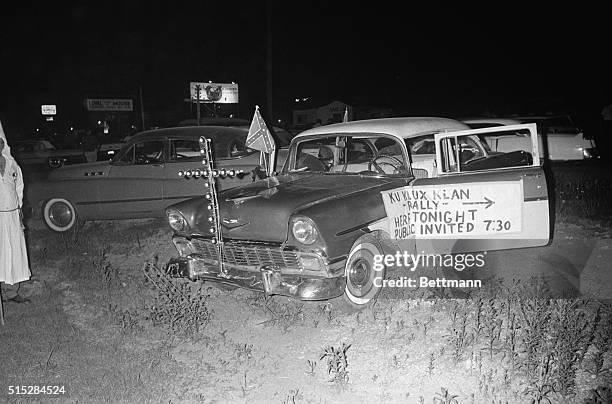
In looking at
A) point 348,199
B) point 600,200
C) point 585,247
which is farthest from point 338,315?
point 600,200

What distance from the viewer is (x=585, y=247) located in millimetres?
7070

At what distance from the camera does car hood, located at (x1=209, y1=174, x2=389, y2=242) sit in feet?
15.9

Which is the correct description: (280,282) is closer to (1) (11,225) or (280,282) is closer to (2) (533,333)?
(2) (533,333)

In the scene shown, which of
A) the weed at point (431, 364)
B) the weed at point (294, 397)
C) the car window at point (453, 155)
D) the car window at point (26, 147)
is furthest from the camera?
the car window at point (26, 147)

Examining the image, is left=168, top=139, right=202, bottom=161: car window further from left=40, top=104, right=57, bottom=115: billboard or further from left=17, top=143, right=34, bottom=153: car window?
left=40, top=104, right=57, bottom=115: billboard

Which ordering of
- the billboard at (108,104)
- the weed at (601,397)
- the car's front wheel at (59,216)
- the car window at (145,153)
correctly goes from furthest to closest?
the billboard at (108,104) < the car's front wheel at (59,216) < the car window at (145,153) < the weed at (601,397)

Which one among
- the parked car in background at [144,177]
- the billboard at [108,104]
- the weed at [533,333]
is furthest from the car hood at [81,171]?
the billboard at [108,104]

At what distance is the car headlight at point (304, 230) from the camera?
4621 mm

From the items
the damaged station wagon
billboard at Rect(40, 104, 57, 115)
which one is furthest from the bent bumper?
billboard at Rect(40, 104, 57, 115)

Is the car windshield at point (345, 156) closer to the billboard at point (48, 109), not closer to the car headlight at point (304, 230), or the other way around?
the car headlight at point (304, 230)

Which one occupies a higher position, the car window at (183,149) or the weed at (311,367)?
the car window at (183,149)

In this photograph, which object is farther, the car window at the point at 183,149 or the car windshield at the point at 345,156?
the car window at the point at 183,149

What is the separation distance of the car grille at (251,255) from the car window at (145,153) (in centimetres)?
355

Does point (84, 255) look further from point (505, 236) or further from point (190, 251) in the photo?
point (505, 236)
